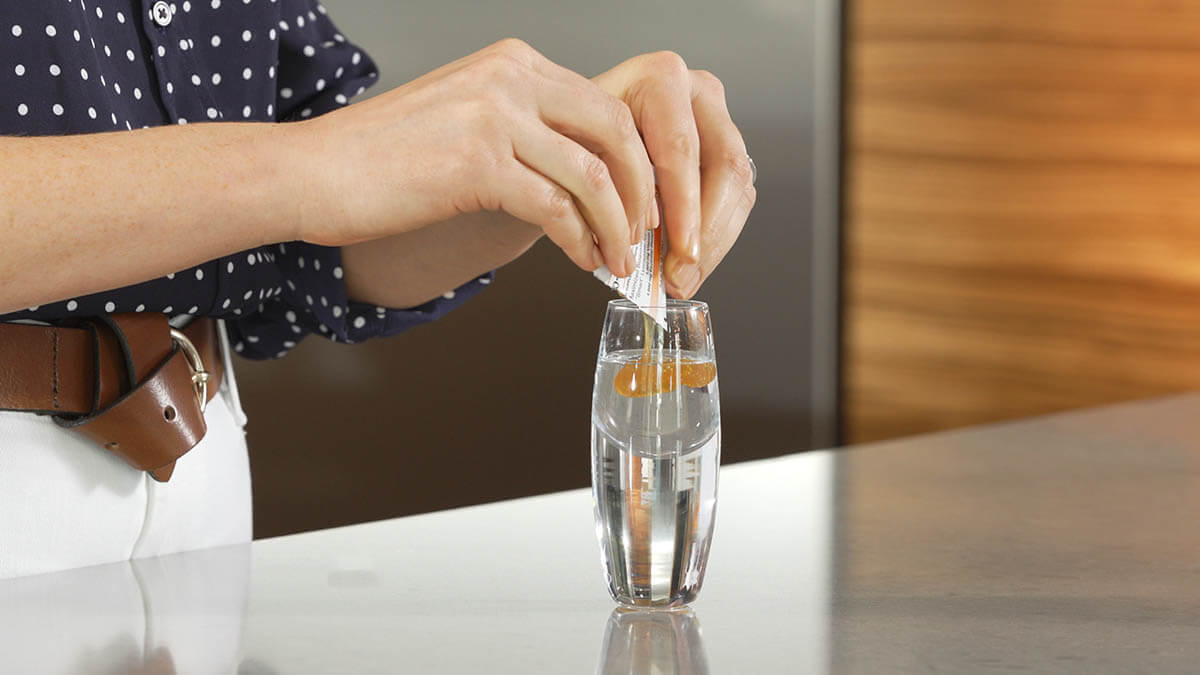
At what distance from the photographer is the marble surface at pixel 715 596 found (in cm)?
64

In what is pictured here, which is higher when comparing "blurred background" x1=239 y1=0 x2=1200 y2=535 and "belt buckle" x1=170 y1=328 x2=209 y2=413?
"belt buckle" x1=170 y1=328 x2=209 y2=413

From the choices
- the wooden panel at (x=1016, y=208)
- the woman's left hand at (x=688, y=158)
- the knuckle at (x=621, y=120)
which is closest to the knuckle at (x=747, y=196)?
the woman's left hand at (x=688, y=158)

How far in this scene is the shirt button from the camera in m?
0.97

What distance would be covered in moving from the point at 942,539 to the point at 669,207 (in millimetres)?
306

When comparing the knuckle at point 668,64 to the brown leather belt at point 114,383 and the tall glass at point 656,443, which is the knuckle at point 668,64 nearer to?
the tall glass at point 656,443

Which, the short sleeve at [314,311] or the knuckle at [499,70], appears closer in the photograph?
the knuckle at [499,70]

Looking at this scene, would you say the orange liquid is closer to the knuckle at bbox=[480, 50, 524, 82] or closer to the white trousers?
the knuckle at bbox=[480, 50, 524, 82]

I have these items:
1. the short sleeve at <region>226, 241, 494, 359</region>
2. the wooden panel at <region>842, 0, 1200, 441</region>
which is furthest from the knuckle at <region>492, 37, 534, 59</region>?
the wooden panel at <region>842, 0, 1200, 441</region>

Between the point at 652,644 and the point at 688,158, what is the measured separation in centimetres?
25

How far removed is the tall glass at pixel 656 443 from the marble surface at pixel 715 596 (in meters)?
0.03

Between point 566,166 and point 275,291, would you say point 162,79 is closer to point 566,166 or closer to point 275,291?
point 275,291

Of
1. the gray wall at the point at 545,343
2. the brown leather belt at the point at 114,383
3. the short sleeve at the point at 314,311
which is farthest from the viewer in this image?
the gray wall at the point at 545,343

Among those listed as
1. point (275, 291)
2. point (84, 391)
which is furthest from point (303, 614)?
point (275, 291)

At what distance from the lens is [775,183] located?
2.82 m
